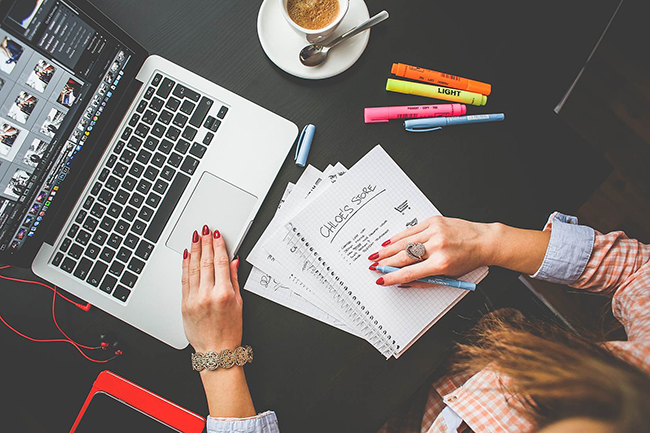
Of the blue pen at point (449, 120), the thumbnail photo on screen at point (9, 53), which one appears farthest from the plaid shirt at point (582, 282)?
the thumbnail photo on screen at point (9, 53)

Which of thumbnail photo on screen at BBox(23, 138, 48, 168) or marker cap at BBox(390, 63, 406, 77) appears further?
marker cap at BBox(390, 63, 406, 77)

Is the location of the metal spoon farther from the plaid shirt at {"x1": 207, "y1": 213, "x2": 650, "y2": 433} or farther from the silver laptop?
the plaid shirt at {"x1": 207, "y1": 213, "x2": 650, "y2": 433}

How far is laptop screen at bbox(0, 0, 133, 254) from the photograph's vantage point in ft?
2.21

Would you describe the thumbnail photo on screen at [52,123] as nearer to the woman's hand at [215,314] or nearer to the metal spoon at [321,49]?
the woman's hand at [215,314]

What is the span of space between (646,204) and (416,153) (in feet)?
4.06

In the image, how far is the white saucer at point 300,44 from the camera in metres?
0.88

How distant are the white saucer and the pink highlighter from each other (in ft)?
0.40

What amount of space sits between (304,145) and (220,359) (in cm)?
51

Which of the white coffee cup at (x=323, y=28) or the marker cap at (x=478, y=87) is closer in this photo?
the white coffee cup at (x=323, y=28)

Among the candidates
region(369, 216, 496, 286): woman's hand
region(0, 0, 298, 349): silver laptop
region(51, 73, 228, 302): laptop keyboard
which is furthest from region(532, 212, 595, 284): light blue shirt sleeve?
region(51, 73, 228, 302): laptop keyboard

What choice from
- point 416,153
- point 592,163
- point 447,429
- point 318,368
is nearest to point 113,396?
point 318,368

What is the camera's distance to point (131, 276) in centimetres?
86

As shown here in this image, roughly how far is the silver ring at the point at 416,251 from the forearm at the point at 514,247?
147mm

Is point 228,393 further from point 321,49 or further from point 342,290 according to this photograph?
point 321,49
